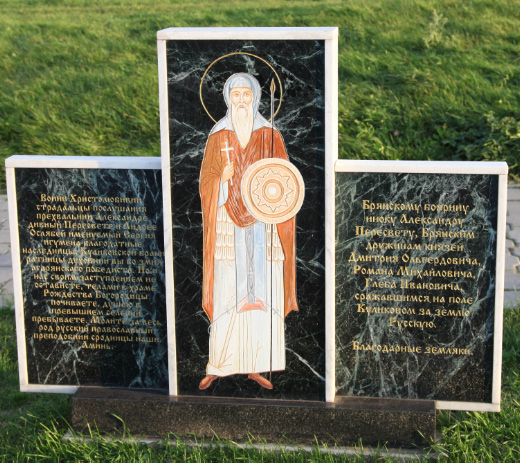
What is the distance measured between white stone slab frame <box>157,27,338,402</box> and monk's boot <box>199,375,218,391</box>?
13 cm

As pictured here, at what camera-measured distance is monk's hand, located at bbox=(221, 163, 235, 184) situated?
321 centimetres

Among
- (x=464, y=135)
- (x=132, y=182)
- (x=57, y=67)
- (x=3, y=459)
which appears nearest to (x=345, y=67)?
(x=464, y=135)

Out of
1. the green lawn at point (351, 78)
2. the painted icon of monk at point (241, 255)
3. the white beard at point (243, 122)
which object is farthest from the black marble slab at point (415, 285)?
the green lawn at point (351, 78)

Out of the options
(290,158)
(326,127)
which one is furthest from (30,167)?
(326,127)

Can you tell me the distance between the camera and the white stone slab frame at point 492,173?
316 centimetres

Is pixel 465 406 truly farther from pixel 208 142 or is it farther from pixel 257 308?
pixel 208 142

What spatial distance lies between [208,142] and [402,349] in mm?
1217

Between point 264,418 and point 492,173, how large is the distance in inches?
55.1

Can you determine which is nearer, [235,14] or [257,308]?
[257,308]

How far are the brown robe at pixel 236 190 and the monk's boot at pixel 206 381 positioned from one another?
0.42 meters

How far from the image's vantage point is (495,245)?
10.5 ft

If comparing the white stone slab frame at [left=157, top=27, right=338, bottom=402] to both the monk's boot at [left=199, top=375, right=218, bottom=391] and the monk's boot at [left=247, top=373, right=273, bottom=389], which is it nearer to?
the monk's boot at [left=199, top=375, right=218, bottom=391]

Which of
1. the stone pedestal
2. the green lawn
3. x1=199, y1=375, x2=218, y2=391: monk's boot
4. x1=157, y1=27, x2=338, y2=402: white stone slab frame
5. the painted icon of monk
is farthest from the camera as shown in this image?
the green lawn

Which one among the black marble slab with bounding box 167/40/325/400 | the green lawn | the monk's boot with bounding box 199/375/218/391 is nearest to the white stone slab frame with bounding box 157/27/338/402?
the black marble slab with bounding box 167/40/325/400
